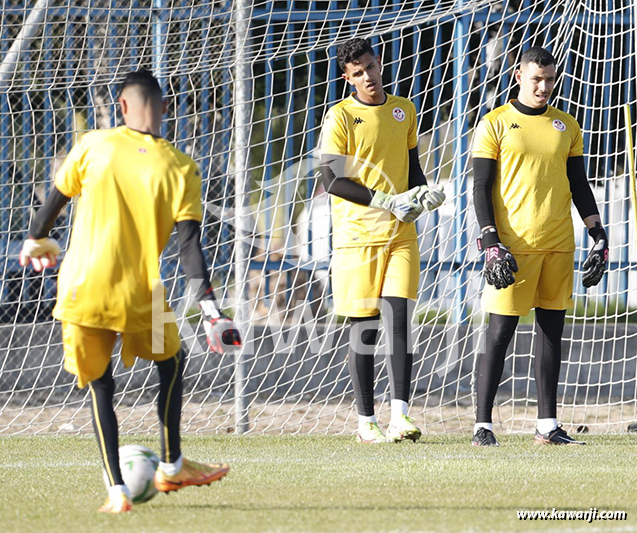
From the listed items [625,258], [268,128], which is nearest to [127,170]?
[268,128]

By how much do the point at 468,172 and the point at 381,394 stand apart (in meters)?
1.70

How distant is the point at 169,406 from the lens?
3.71 meters

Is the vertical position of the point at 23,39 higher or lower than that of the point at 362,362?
higher

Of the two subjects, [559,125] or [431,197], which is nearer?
[431,197]

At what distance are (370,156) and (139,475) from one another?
94.3 inches

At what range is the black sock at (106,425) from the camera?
3.60 metres

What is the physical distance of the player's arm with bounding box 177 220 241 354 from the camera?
11.2 ft

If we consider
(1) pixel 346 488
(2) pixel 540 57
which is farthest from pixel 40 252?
(2) pixel 540 57

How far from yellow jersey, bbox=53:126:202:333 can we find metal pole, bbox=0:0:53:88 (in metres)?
3.41

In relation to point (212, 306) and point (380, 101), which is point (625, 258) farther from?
point (212, 306)

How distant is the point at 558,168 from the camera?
5.40 meters

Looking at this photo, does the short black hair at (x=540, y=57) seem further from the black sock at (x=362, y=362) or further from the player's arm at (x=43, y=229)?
the player's arm at (x=43, y=229)

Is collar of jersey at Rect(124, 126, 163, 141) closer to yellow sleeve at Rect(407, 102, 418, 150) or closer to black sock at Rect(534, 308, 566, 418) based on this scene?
yellow sleeve at Rect(407, 102, 418, 150)

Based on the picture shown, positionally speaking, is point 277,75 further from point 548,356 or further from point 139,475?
point 139,475
